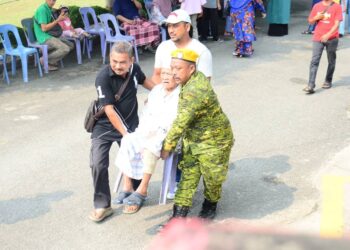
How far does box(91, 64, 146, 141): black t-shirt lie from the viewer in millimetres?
4246

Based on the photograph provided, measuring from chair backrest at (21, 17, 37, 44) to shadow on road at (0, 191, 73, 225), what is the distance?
5361mm

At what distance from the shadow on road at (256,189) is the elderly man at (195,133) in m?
0.46

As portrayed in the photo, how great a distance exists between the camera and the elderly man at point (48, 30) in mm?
9289

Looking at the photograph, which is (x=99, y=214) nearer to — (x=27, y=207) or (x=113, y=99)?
(x=27, y=207)

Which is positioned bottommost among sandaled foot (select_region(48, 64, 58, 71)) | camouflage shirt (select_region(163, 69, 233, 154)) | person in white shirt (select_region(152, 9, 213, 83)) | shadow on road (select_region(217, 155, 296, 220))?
sandaled foot (select_region(48, 64, 58, 71))

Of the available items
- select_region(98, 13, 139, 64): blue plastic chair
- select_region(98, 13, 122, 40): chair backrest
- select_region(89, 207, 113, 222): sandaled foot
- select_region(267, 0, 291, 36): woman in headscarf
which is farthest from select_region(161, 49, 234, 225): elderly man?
select_region(267, 0, 291, 36): woman in headscarf

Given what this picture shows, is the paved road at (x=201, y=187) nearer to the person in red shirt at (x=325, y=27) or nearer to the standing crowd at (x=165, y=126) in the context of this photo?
the standing crowd at (x=165, y=126)

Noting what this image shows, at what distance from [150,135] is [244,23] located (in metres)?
6.62

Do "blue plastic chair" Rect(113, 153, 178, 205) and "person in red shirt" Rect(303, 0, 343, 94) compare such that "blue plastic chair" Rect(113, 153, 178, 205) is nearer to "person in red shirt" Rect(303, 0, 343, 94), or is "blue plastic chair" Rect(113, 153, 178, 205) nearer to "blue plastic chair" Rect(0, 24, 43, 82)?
"person in red shirt" Rect(303, 0, 343, 94)

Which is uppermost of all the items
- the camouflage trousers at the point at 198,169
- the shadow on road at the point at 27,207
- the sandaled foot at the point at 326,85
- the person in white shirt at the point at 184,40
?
the person in white shirt at the point at 184,40

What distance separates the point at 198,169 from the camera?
4.14m

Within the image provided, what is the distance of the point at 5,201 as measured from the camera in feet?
16.2

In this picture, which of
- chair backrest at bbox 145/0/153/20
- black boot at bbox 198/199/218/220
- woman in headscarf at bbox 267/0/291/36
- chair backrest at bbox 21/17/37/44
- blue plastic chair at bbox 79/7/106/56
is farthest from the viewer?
woman in headscarf at bbox 267/0/291/36

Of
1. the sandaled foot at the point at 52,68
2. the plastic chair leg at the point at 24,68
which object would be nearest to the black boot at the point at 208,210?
the plastic chair leg at the point at 24,68
